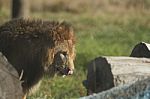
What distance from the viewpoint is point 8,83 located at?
19.0 feet

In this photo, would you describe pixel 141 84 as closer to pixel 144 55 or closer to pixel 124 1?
pixel 144 55

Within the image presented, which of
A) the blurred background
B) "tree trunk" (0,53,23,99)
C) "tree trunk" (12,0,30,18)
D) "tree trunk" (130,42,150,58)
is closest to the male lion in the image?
the blurred background

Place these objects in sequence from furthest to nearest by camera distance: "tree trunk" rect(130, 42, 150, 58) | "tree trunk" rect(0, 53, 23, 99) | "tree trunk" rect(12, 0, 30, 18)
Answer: "tree trunk" rect(12, 0, 30, 18)
"tree trunk" rect(130, 42, 150, 58)
"tree trunk" rect(0, 53, 23, 99)

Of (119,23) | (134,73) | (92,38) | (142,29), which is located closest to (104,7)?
(119,23)

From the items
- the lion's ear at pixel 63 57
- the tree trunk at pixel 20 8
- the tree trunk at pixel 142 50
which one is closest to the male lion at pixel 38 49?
the lion's ear at pixel 63 57

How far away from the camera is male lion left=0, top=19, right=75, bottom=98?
659 cm

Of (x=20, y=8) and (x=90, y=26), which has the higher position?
(x=20, y=8)

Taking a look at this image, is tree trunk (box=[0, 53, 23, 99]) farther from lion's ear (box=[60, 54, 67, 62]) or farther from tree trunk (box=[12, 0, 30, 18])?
tree trunk (box=[12, 0, 30, 18])

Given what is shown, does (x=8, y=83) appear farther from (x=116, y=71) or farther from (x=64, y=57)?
(x=116, y=71)

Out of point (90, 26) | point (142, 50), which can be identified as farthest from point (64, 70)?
point (90, 26)

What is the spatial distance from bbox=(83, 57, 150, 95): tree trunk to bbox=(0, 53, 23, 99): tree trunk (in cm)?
122

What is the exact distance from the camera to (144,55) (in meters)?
7.38

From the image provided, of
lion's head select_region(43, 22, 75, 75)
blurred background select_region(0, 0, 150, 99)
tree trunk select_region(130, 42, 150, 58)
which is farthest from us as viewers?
blurred background select_region(0, 0, 150, 99)

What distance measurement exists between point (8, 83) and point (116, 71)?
142 centimetres
